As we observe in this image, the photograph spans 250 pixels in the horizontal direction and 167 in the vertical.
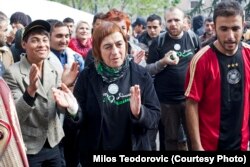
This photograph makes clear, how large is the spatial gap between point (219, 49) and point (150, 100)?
2.07 feet

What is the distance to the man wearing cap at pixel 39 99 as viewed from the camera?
3785 millimetres

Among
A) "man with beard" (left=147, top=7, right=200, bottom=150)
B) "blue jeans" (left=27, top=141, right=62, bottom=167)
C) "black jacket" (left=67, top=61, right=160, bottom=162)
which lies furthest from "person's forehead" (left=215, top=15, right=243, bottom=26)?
"man with beard" (left=147, top=7, right=200, bottom=150)

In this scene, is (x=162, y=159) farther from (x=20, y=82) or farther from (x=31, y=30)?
(x=31, y=30)

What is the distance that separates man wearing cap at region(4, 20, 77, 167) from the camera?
3.79 meters

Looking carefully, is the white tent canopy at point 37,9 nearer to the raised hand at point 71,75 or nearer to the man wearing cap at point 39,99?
the man wearing cap at point 39,99

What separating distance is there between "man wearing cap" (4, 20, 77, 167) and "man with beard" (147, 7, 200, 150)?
216cm

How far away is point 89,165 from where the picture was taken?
3418 millimetres

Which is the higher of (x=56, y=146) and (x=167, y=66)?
(x=167, y=66)

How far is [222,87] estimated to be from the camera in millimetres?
3441

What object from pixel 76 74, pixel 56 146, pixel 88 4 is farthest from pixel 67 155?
pixel 88 4

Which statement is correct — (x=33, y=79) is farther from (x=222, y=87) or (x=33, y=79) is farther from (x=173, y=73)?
(x=173, y=73)

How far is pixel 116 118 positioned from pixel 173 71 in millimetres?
2654

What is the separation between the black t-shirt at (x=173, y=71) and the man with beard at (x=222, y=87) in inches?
90.9

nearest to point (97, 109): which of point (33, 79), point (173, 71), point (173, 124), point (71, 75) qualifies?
point (33, 79)
